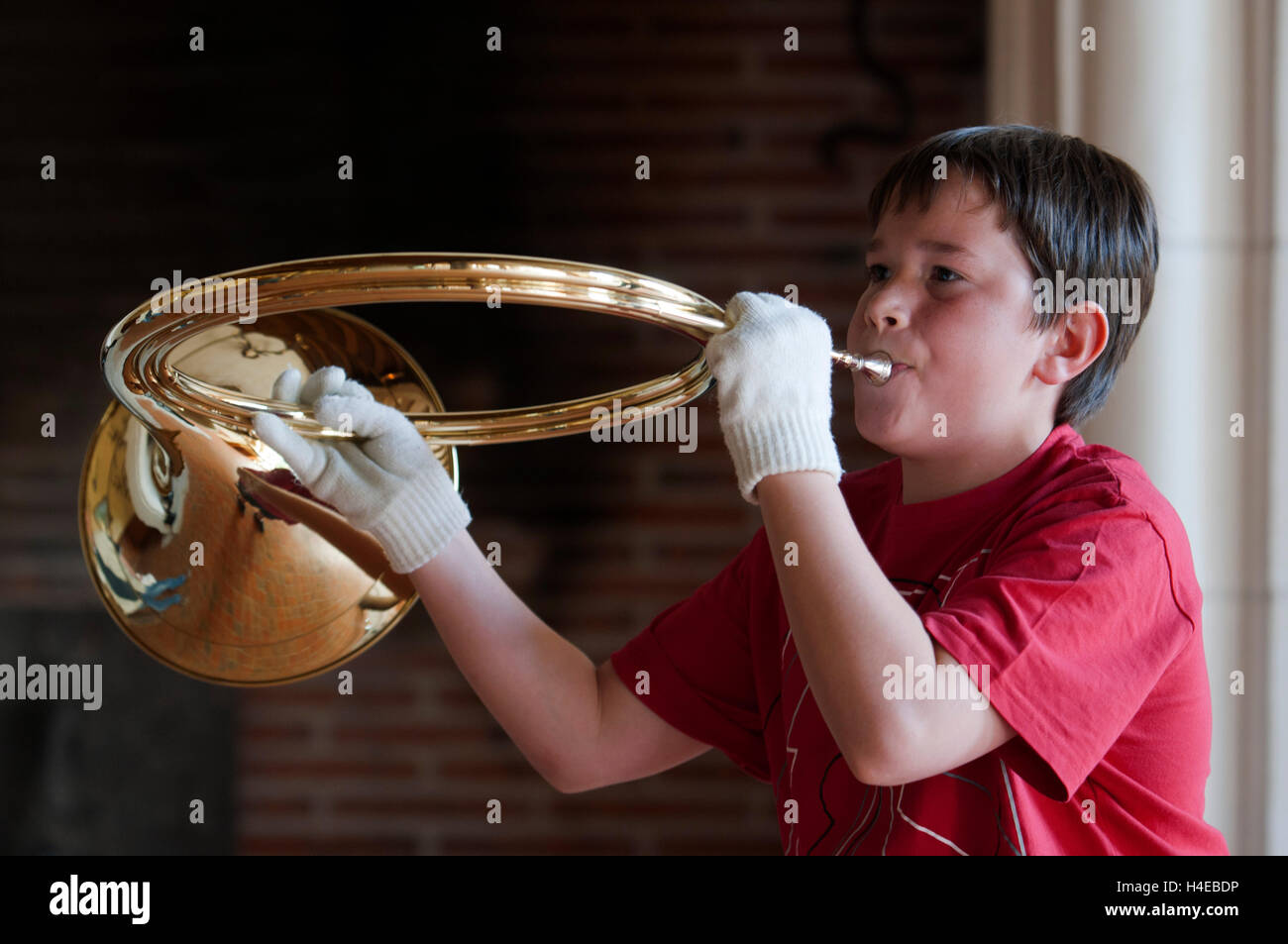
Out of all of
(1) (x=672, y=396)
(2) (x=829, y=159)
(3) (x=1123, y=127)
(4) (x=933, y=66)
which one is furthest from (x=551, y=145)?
(1) (x=672, y=396)

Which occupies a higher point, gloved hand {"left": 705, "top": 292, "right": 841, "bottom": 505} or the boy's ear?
the boy's ear

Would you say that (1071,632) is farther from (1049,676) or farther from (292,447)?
(292,447)

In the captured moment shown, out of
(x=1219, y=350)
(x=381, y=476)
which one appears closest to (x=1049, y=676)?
(x=381, y=476)

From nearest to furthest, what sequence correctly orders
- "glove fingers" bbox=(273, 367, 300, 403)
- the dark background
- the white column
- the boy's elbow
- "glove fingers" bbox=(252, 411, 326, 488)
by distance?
the boy's elbow, "glove fingers" bbox=(252, 411, 326, 488), "glove fingers" bbox=(273, 367, 300, 403), the white column, the dark background

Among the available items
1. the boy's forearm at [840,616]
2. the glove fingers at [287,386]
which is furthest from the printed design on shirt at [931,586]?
the glove fingers at [287,386]

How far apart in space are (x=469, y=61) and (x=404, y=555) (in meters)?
1.59

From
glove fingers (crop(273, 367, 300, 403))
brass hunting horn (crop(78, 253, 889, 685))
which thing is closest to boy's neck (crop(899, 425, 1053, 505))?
brass hunting horn (crop(78, 253, 889, 685))

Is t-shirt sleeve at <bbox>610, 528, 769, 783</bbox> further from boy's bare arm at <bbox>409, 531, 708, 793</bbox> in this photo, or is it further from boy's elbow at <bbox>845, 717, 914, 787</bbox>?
boy's elbow at <bbox>845, 717, 914, 787</bbox>

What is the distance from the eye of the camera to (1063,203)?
85cm

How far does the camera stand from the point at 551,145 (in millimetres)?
2195

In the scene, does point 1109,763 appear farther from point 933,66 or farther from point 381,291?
point 933,66

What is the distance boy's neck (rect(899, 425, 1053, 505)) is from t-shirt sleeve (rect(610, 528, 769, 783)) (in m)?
0.18

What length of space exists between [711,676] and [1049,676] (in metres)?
0.36

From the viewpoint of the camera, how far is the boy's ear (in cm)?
85
